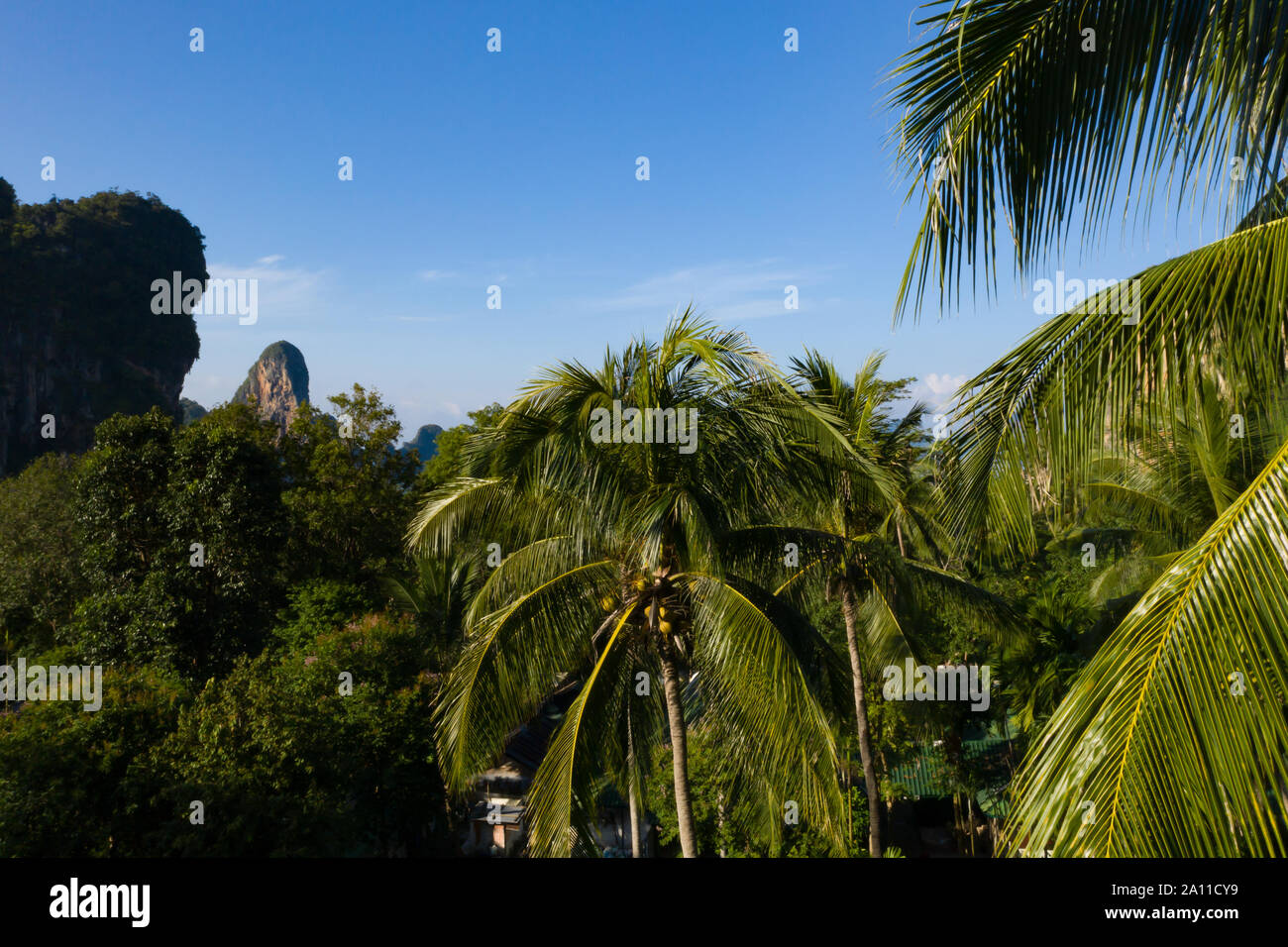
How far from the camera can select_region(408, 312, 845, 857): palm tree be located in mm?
5859

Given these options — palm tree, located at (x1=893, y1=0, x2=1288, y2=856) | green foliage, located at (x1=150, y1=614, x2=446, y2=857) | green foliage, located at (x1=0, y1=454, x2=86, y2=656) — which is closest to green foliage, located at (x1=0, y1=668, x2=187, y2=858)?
green foliage, located at (x1=150, y1=614, x2=446, y2=857)

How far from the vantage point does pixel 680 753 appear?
6750 mm

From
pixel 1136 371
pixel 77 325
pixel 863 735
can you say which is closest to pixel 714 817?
pixel 863 735

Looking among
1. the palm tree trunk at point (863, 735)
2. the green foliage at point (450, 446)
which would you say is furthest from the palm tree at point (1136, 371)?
the green foliage at point (450, 446)

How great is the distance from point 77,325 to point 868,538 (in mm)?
74765

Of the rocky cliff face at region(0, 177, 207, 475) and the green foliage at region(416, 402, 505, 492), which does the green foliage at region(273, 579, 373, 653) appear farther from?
the rocky cliff face at region(0, 177, 207, 475)

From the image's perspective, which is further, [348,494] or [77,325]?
[77,325]

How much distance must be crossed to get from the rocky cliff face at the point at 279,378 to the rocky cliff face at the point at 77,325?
70.5 metres

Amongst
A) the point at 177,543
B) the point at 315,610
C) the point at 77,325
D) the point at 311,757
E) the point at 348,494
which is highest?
the point at 77,325

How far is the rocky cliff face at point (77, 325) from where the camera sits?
197 ft

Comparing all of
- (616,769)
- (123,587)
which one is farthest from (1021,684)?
(123,587)

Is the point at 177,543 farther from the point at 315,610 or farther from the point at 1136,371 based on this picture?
the point at 1136,371
